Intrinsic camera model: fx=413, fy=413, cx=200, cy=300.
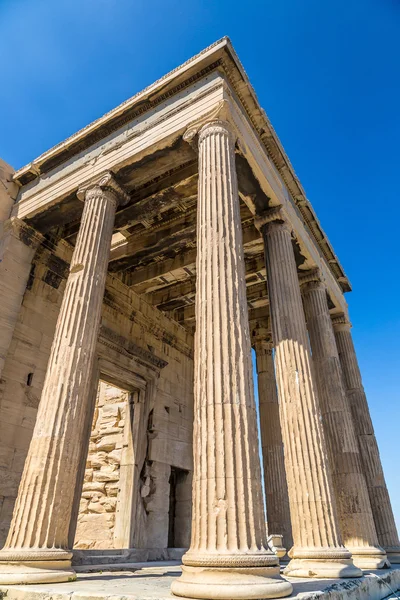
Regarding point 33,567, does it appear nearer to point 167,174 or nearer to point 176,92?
point 167,174

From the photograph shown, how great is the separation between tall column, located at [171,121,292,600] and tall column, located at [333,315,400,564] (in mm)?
9470

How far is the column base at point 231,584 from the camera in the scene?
451 centimetres

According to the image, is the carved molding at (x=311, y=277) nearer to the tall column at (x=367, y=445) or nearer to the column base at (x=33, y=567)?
the tall column at (x=367, y=445)

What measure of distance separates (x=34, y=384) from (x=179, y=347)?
7.02 m

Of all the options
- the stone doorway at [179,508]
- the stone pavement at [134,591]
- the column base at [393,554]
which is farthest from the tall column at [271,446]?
the stone pavement at [134,591]

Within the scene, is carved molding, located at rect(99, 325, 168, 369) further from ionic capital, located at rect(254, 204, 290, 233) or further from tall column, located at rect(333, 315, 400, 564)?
tall column, located at rect(333, 315, 400, 564)

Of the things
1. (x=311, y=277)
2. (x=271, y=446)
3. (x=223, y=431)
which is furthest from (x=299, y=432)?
(x=271, y=446)

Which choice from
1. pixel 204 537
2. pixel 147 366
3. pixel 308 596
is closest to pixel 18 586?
pixel 204 537

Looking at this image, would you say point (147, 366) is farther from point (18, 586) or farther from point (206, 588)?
point (206, 588)

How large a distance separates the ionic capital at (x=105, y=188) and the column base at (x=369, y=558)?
35.0 feet

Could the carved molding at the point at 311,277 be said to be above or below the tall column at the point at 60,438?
above

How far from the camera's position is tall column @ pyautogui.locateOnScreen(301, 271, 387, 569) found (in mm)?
10398

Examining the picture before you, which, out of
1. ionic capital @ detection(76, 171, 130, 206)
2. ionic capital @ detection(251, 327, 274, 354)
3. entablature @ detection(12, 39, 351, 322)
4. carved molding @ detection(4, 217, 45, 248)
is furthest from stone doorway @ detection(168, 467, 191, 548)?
ionic capital @ detection(76, 171, 130, 206)

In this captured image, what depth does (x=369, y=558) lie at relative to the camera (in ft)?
32.8
